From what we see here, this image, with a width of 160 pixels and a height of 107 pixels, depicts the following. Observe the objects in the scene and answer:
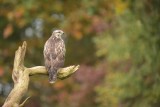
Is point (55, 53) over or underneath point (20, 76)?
over

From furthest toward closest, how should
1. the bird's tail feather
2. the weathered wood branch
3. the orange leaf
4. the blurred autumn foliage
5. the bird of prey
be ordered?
the orange leaf < the blurred autumn foliage < the bird of prey < the bird's tail feather < the weathered wood branch

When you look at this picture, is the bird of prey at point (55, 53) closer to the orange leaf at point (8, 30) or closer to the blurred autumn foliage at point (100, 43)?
the blurred autumn foliage at point (100, 43)

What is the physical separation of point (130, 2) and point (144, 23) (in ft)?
2.38

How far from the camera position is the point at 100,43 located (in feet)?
80.1

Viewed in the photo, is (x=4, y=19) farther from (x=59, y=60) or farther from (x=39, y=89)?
(x=59, y=60)

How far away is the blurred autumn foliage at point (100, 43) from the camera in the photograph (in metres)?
18.6

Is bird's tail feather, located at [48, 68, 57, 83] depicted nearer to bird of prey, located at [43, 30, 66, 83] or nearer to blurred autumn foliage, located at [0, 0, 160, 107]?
bird of prey, located at [43, 30, 66, 83]

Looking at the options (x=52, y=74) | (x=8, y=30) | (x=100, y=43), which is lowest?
(x=52, y=74)

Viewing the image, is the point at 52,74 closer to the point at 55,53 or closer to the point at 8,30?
the point at 55,53

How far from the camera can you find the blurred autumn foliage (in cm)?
1858

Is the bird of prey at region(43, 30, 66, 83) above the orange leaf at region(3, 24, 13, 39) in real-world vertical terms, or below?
below

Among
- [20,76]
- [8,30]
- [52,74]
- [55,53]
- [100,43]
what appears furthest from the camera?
[100,43]

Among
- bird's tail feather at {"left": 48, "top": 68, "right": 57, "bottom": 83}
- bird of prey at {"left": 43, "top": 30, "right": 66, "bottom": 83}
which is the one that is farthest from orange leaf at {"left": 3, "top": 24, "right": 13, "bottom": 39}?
bird's tail feather at {"left": 48, "top": 68, "right": 57, "bottom": 83}

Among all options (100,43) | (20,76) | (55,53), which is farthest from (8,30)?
(20,76)
